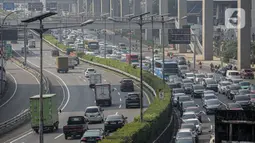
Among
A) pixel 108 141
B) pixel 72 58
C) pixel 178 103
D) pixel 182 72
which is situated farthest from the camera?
pixel 72 58

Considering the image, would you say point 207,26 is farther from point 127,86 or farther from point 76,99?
point 76,99

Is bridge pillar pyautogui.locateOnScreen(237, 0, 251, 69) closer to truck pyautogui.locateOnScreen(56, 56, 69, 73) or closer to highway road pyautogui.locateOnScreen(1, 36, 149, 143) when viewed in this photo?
highway road pyautogui.locateOnScreen(1, 36, 149, 143)

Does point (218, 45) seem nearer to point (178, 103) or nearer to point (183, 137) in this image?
point (178, 103)

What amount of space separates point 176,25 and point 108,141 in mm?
121166

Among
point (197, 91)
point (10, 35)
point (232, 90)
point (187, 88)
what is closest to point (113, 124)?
point (232, 90)

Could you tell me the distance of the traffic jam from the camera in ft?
160

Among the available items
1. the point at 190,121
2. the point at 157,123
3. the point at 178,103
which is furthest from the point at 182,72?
the point at 157,123

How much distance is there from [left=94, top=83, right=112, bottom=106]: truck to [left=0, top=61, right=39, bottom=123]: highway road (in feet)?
23.3

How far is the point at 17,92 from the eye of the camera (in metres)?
86.6

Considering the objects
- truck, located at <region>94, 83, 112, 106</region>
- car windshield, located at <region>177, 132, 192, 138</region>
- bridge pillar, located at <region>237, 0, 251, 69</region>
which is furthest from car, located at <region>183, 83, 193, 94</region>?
car windshield, located at <region>177, 132, 192, 138</region>

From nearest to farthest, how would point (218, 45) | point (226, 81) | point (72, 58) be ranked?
point (226, 81)
point (72, 58)
point (218, 45)

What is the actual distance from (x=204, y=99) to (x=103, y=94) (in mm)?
9754

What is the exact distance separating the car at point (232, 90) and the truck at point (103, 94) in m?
11.9

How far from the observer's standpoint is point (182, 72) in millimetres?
99500
